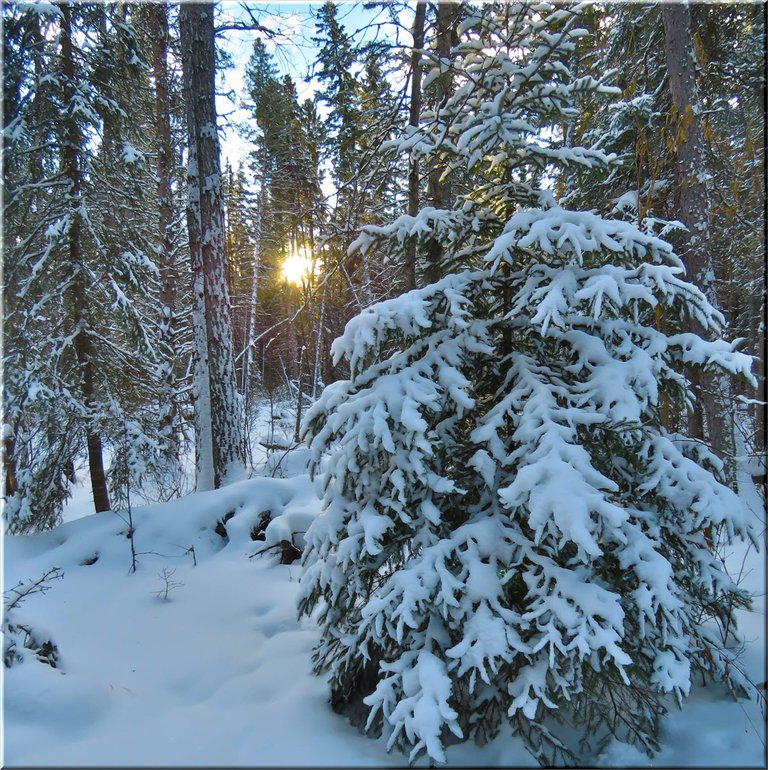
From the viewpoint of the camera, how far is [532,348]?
3.29 metres

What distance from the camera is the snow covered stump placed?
238cm

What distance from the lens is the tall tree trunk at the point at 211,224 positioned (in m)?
6.75

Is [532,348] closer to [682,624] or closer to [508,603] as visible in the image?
[508,603]

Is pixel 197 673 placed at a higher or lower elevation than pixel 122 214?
lower

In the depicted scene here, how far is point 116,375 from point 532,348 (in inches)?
255

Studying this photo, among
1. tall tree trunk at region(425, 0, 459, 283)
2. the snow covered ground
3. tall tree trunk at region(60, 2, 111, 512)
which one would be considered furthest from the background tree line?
the snow covered ground

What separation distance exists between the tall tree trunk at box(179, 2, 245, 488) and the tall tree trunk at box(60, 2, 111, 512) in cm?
155

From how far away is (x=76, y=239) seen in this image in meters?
6.82

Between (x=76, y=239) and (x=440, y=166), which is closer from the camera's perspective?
(x=440, y=166)

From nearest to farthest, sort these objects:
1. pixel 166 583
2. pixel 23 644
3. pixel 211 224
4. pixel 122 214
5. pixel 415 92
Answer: pixel 23 644
pixel 166 583
pixel 415 92
pixel 211 224
pixel 122 214

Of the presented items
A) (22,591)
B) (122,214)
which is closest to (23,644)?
(22,591)

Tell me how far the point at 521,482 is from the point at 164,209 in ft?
34.0

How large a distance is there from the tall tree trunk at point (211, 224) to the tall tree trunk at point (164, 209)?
9.77ft

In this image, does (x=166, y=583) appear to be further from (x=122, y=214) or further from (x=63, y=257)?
(x=122, y=214)
